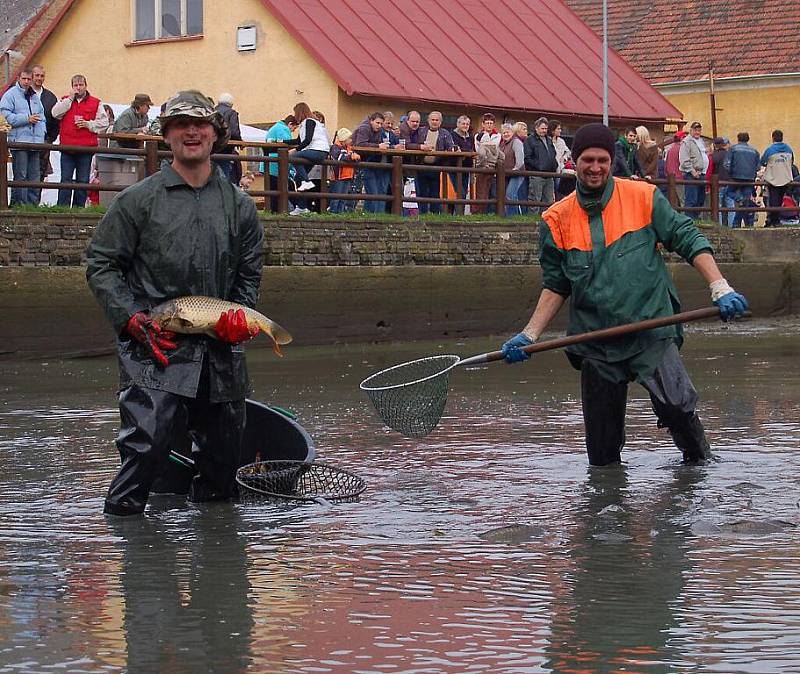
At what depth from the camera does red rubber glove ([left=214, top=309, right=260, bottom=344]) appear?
7.69m

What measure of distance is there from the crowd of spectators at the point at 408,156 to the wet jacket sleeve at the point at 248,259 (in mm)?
9317

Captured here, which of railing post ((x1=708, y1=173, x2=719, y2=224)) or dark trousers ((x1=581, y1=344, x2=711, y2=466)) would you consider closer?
dark trousers ((x1=581, y1=344, x2=711, y2=466))

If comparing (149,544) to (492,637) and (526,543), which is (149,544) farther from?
(492,637)

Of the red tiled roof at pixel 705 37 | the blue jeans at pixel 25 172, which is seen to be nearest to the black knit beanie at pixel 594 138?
the blue jeans at pixel 25 172

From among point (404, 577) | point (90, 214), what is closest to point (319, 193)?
point (90, 214)

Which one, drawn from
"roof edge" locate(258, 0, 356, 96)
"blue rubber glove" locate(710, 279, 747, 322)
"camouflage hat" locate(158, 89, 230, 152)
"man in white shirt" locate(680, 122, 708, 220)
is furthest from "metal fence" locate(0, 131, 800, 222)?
"blue rubber glove" locate(710, 279, 747, 322)

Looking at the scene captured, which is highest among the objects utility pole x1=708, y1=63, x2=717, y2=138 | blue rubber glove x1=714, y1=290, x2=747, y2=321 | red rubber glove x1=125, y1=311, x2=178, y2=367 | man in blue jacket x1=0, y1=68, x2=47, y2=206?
utility pole x1=708, y1=63, x2=717, y2=138

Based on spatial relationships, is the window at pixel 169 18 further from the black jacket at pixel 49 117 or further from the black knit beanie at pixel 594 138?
the black knit beanie at pixel 594 138

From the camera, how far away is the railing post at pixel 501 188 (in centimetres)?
2314

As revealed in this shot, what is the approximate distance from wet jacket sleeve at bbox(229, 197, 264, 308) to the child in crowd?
13419mm

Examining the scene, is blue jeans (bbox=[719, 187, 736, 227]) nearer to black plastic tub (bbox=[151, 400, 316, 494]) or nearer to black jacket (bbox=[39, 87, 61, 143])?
black jacket (bbox=[39, 87, 61, 143])

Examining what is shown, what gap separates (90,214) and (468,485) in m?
10.2

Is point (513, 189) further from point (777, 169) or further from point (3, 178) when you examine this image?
point (3, 178)

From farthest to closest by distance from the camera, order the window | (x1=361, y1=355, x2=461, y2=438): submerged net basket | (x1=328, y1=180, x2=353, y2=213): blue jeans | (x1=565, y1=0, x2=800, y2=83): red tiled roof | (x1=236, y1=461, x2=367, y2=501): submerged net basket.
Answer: (x1=565, y1=0, x2=800, y2=83): red tiled roof, the window, (x1=328, y1=180, x2=353, y2=213): blue jeans, (x1=361, y1=355, x2=461, y2=438): submerged net basket, (x1=236, y1=461, x2=367, y2=501): submerged net basket
